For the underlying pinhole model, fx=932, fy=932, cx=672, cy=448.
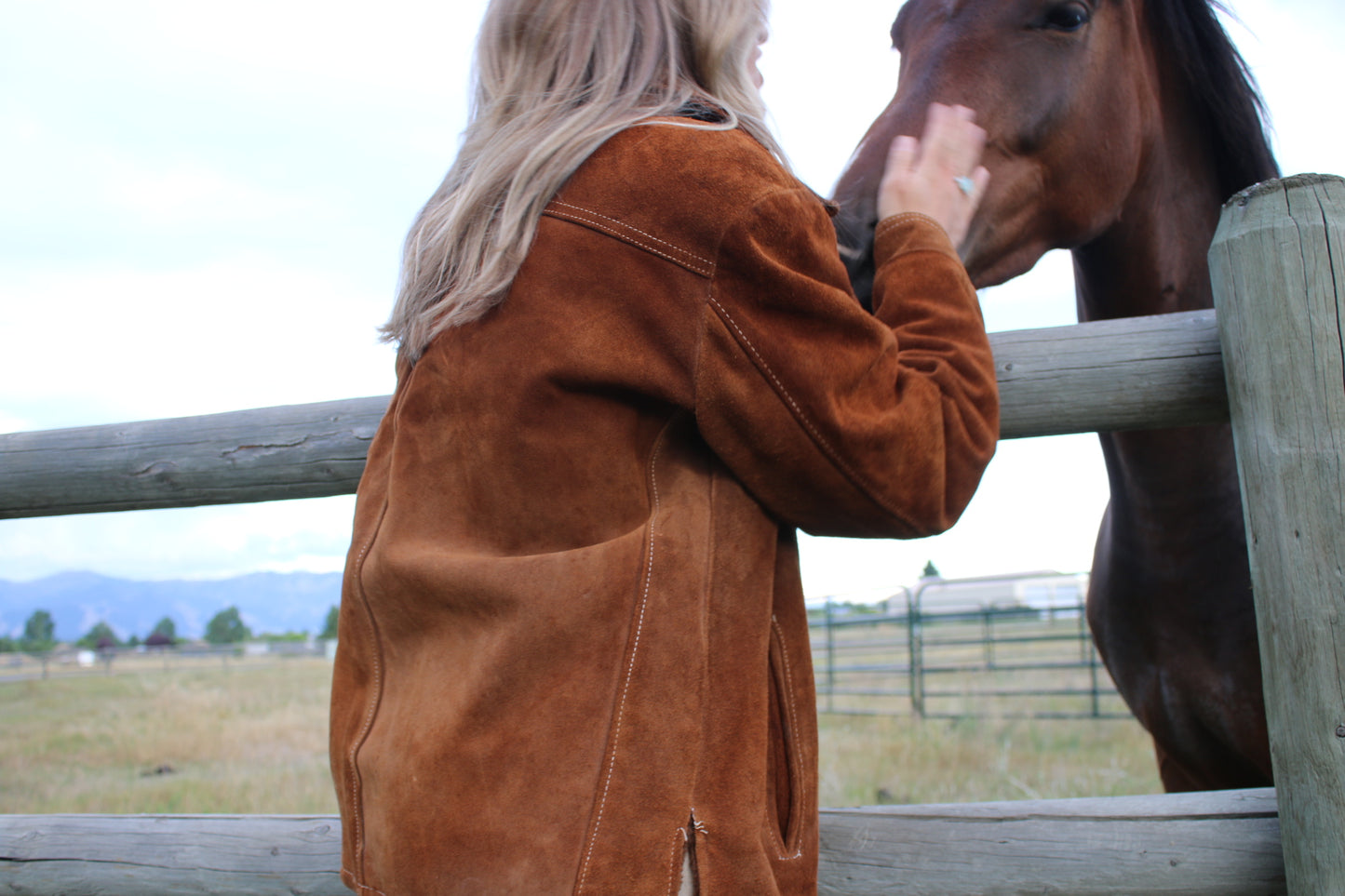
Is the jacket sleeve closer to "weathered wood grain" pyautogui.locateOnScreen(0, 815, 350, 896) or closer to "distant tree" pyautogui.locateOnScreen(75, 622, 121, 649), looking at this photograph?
"weathered wood grain" pyautogui.locateOnScreen(0, 815, 350, 896)

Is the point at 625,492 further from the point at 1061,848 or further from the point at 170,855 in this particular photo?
the point at 170,855

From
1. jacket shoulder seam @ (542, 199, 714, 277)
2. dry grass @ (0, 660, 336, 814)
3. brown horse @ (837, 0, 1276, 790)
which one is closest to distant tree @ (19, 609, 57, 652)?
dry grass @ (0, 660, 336, 814)

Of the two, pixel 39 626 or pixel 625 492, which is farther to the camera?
pixel 39 626

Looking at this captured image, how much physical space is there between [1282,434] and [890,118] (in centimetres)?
88

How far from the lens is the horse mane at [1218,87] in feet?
6.65

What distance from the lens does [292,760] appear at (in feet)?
22.4

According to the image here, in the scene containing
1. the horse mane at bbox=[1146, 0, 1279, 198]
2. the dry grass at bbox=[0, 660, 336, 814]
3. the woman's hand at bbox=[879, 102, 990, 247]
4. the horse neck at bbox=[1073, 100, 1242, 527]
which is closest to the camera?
the woman's hand at bbox=[879, 102, 990, 247]

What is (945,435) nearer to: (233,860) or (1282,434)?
(1282,434)

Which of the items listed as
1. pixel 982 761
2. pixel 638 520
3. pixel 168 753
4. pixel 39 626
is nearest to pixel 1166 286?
pixel 638 520

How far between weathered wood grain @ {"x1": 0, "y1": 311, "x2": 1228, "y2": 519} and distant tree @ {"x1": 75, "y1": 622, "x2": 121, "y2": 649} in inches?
2129

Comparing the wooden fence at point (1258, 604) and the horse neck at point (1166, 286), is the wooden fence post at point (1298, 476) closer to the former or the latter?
the wooden fence at point (1258, 604)

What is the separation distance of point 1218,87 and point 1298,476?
4.18 feet

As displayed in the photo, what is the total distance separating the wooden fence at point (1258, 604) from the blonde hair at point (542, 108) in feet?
2.00

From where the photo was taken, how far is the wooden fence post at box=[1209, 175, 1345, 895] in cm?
115
